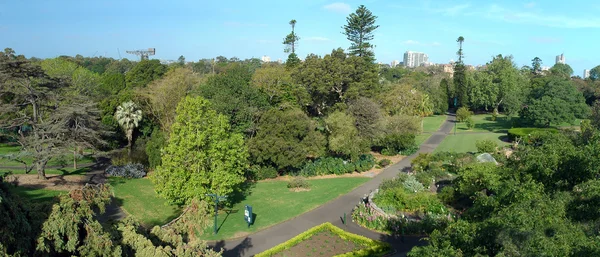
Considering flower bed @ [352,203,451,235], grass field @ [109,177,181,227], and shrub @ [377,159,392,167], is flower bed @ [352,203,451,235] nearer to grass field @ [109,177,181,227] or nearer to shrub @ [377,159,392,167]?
grass field @ [109,177,181,227]

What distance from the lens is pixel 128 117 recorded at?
114 feet

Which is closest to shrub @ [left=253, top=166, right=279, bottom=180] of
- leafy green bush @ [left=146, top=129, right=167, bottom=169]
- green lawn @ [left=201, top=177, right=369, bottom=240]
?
green lawn @ [left=201, top=177, right=369, bottom=240]

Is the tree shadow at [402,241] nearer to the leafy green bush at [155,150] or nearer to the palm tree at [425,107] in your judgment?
the leafy green bush at [155,150]

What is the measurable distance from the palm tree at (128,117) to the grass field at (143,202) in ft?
27.1

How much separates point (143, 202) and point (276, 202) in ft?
25.3

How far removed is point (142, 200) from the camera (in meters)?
23.3

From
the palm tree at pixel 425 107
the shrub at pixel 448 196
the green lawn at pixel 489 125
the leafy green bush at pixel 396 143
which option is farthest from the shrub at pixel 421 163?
the palm tree at pixel 425 107

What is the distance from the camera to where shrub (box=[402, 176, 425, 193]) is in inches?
915

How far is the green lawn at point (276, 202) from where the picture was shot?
19281 mm

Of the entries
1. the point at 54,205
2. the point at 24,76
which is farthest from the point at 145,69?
the point at 54,205

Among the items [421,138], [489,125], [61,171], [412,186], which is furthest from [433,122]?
[61,171]

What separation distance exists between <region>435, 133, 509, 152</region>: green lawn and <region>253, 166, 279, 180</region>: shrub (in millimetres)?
18104

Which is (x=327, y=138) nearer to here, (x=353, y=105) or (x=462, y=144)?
(x=353, y=105)

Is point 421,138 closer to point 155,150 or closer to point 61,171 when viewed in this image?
point 155,150
